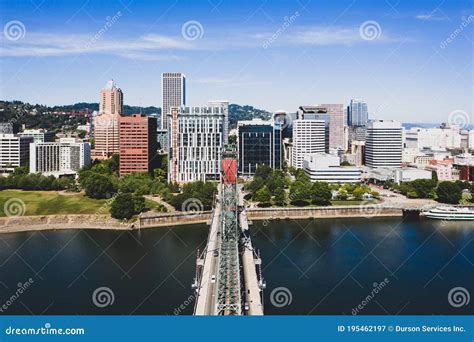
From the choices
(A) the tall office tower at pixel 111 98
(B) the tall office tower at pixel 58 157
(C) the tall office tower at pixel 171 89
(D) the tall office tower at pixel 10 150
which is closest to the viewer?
(B) the tall office tower at pixel 58 157

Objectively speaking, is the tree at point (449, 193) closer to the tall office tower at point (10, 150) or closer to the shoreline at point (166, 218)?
the shoreline at point (166, 218)

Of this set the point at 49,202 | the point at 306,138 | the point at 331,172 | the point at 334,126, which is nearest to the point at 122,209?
the point at 49,202

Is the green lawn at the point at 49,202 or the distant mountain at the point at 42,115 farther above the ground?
the distant mountain at the point at 42,115
